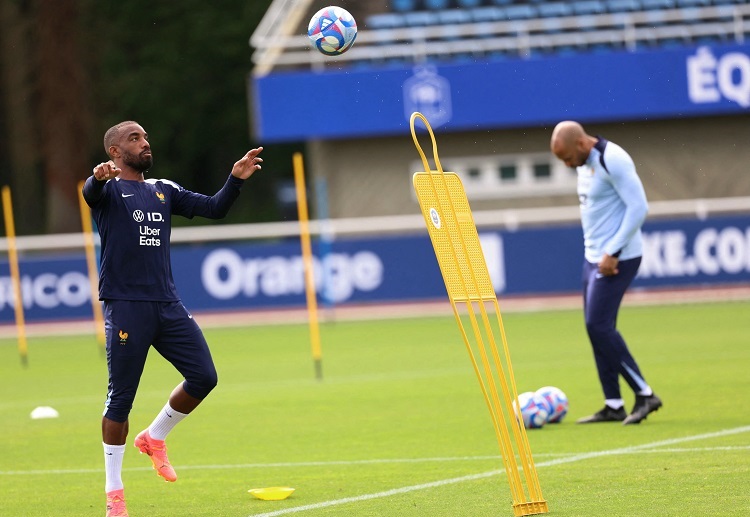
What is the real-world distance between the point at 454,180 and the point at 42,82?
32459 mm

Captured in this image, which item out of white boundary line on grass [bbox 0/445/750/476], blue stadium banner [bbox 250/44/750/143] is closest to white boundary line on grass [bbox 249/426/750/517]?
white boundary line on grass [bbox 0/445/750/476]

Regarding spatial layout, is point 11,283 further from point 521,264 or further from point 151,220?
point 151,220

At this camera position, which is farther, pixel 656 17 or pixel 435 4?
pixel 435 4

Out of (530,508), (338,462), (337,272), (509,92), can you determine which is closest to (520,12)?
(509,92)

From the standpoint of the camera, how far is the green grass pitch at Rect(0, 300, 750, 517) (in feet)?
27.0

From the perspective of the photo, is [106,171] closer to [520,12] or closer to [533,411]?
[533,411]

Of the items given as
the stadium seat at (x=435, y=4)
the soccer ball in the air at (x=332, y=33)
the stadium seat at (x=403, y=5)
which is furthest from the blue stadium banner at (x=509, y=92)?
the soccer ball in the air at (x=332, y=33)

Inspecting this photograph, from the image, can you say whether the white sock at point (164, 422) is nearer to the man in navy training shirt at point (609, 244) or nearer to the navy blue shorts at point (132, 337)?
the navy blue shorts at point (132, 337)

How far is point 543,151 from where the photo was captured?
102 feet

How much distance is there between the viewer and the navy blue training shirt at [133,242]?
8.15 meters

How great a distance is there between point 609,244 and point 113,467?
186 inches

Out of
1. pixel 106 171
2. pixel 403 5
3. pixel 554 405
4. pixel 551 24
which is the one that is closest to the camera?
pixel 106 171

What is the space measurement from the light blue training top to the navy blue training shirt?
13.2 ft

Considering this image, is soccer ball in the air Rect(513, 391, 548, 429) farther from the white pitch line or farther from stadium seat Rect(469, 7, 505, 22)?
stadium seat Rect(469, 7, 505, 22)
